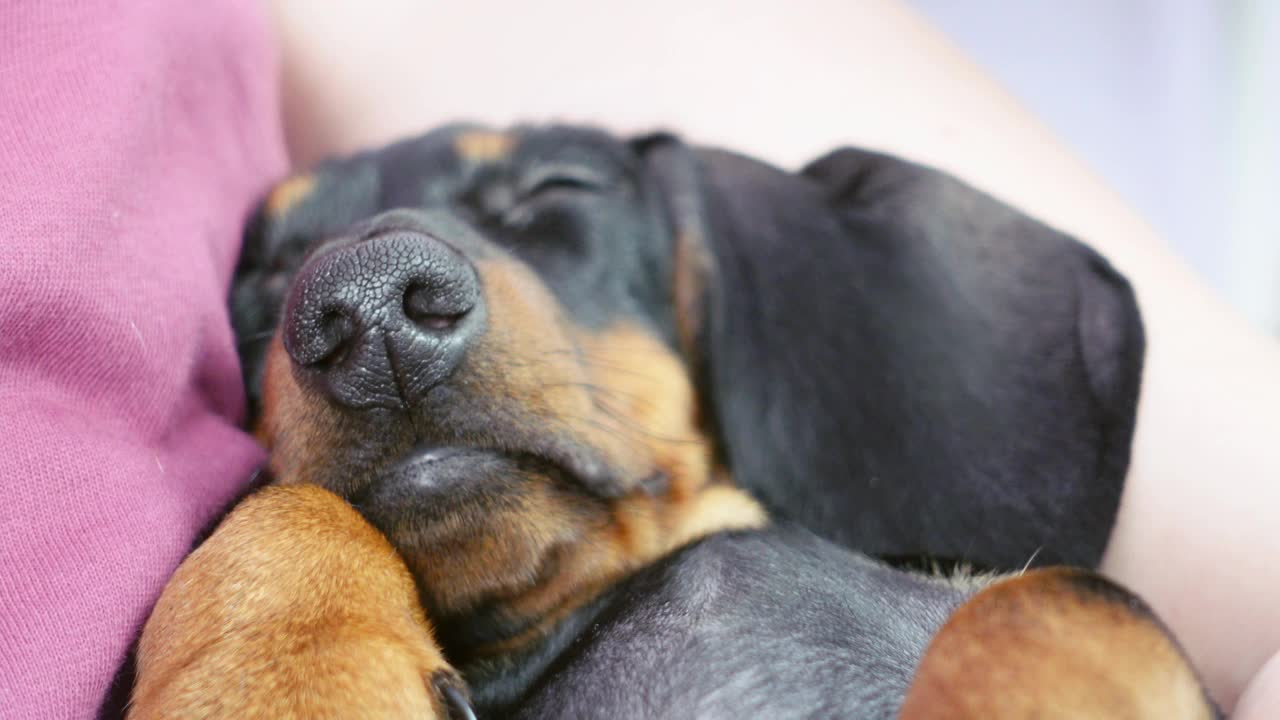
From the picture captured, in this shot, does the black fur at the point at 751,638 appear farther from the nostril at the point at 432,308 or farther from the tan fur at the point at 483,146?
the tan fur at the point at 483,146

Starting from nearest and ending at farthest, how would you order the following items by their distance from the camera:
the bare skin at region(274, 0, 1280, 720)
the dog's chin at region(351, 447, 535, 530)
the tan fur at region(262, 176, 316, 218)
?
the dog's chin at region(351, 447, 535, 530) < the bare skin at region(274, 0, 1280, 720) < the tan fur at region(262, 176, 316, 218)

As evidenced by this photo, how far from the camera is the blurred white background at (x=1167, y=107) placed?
2.73 m

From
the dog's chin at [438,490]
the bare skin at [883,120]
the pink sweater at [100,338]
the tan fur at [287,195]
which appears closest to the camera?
the pink sweater at [100,338]

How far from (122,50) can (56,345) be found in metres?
0.39

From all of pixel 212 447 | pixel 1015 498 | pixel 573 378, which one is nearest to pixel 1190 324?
pixel 1015 498

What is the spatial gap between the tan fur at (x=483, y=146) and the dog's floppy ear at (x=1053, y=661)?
2.96 ft

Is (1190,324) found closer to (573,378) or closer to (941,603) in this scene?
(941,603)

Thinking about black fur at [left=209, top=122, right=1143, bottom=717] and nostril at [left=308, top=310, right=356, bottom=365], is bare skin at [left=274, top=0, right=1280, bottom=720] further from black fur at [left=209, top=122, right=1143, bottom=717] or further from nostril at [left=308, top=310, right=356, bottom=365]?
nostril at [left=308, top=310, right=356, bottom=365]

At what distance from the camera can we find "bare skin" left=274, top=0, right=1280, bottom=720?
129 cm

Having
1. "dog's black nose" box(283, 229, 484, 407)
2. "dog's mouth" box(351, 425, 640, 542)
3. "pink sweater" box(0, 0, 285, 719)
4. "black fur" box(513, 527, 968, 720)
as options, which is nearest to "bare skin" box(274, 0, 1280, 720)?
"black fur" box(513, 527, 968, 720)

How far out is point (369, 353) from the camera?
89 cm

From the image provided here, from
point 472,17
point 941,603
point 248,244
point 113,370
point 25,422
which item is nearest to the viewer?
point 25,422

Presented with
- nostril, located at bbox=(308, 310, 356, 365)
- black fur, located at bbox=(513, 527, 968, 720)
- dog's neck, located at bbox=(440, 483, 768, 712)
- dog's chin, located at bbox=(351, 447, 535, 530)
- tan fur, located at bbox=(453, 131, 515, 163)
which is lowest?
dog's neck, located at bbox=(440, 483, 768, 712)

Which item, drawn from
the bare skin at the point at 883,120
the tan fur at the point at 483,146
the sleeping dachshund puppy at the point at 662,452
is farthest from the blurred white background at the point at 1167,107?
the tan fur at the point at 483,146
